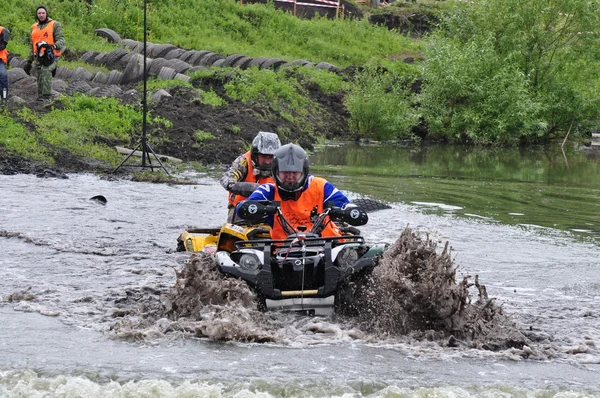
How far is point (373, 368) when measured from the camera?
324 inches

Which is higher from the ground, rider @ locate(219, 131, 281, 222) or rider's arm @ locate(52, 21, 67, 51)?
rider's arm @ locate(52, 21, 67, 51)

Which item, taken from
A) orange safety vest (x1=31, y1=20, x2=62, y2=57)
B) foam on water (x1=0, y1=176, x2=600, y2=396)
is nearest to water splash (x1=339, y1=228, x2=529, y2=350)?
foam on water (x1=0, y1=176, x2=600, y2=396)

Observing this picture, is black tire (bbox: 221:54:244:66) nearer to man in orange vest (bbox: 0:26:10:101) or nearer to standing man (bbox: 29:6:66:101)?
standing man (bbox: 29:6:66:101)

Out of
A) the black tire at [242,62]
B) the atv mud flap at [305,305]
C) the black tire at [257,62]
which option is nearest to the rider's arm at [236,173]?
the atv mud flap at [305,305]

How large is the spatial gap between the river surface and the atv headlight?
0.67 m

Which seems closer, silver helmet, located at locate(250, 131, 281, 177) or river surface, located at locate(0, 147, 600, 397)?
river surface, located at locate(0, 147, 600, 397)

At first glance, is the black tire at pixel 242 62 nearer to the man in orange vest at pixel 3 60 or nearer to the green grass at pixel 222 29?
the green grass at pixel 222 29

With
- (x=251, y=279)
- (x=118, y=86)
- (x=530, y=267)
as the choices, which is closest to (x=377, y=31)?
(x=118, y=86)

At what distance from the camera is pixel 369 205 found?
17.5 m

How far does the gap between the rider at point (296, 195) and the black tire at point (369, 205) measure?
660 centimetres

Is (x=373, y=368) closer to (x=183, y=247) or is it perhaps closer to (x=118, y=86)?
(x=183, y=247)

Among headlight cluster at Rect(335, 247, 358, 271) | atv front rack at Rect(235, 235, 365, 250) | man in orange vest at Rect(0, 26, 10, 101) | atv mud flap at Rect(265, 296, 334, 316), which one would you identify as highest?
man in orange vest at Rect(0, 26, 10, 101)

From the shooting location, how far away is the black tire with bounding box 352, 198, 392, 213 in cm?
1740

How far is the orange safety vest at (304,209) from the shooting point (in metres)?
10.4
